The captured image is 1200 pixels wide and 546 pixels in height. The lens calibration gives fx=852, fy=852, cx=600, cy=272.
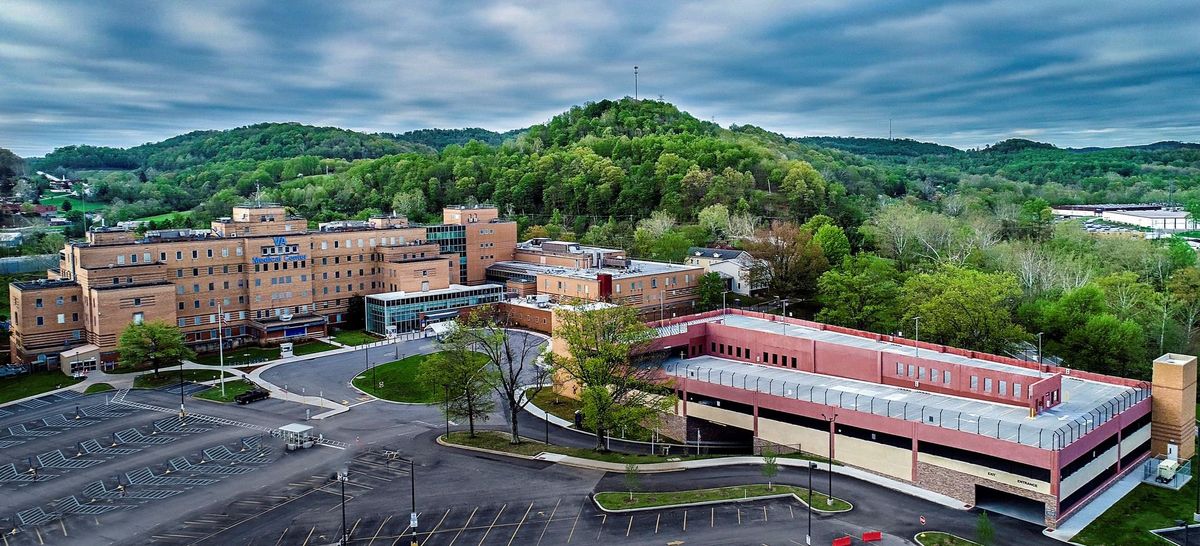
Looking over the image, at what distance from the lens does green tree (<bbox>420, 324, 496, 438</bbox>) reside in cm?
5019

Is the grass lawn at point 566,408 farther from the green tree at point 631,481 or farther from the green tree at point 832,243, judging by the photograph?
the green tree at point 832,243

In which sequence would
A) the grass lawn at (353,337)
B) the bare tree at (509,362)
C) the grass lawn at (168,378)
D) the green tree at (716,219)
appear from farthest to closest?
the green tree at (716,219), the grass lawn at (353,337), the grass lawn at (168,378), the bare tree at (509,362)

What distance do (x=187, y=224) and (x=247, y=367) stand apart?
247 feet

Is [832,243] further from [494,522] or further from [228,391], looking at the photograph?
[494,522]

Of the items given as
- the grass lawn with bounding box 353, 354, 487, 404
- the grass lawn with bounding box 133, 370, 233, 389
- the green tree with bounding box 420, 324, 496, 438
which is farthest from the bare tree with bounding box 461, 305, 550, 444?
the grass lawn with bounding box 133, 370, 233, 389

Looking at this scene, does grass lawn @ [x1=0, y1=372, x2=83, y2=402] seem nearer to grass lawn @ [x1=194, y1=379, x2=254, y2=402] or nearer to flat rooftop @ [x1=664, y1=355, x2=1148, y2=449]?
grass lawn @ [x1=194, y1=379, x2=254, y2=402]

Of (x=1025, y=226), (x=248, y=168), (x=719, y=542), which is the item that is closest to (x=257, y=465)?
(x=719, y=542)

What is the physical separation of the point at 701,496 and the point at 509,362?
17.2 meters

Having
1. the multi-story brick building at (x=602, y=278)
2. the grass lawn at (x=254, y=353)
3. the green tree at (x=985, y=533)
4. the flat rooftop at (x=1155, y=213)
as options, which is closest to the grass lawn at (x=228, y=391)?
the grass lawn at (x=254, y=353)

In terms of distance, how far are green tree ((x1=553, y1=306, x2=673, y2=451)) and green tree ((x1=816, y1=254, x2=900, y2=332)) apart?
94.0 feet

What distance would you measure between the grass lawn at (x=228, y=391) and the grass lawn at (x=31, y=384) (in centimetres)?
1166

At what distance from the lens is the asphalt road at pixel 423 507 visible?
117ft

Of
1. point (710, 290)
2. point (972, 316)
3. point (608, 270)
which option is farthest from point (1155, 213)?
point (608, 270)

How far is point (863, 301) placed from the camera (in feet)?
243
